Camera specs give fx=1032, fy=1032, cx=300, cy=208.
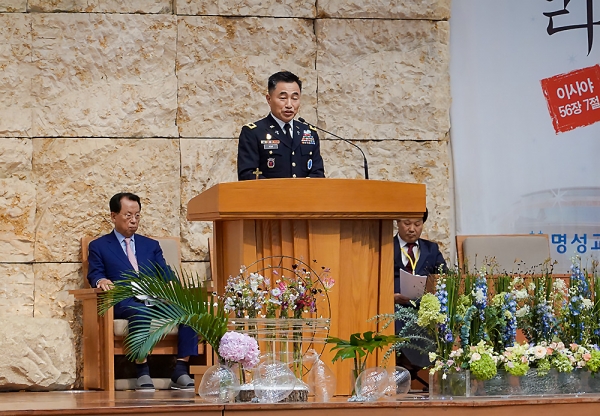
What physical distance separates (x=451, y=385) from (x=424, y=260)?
2487 millimetres

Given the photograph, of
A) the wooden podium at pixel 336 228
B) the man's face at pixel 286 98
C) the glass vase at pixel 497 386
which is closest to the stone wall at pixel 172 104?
the man's face at pixel 286 98

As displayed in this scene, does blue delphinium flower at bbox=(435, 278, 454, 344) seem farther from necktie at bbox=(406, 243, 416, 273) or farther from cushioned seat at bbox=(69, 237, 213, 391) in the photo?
cushioned seat at bbox=(69, 237, 213, 391)

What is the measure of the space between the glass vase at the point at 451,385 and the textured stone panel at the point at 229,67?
341cm

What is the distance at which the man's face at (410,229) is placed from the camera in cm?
602

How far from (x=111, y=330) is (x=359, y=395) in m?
2.65

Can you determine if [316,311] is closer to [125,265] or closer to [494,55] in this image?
[125,265]

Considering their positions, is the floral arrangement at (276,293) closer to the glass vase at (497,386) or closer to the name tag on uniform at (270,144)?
the glass vase at (497,386)

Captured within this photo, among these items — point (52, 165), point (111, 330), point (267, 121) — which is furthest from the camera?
point (52, 165)

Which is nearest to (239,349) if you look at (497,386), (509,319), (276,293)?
(276,293)

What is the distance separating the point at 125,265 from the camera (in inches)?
238

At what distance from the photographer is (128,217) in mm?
6145

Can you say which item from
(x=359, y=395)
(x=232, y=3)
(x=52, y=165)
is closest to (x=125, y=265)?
(x=52, y=165)

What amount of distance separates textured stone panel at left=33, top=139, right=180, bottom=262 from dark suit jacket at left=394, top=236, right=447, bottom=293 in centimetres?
149

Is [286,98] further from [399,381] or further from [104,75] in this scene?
[104,75]
